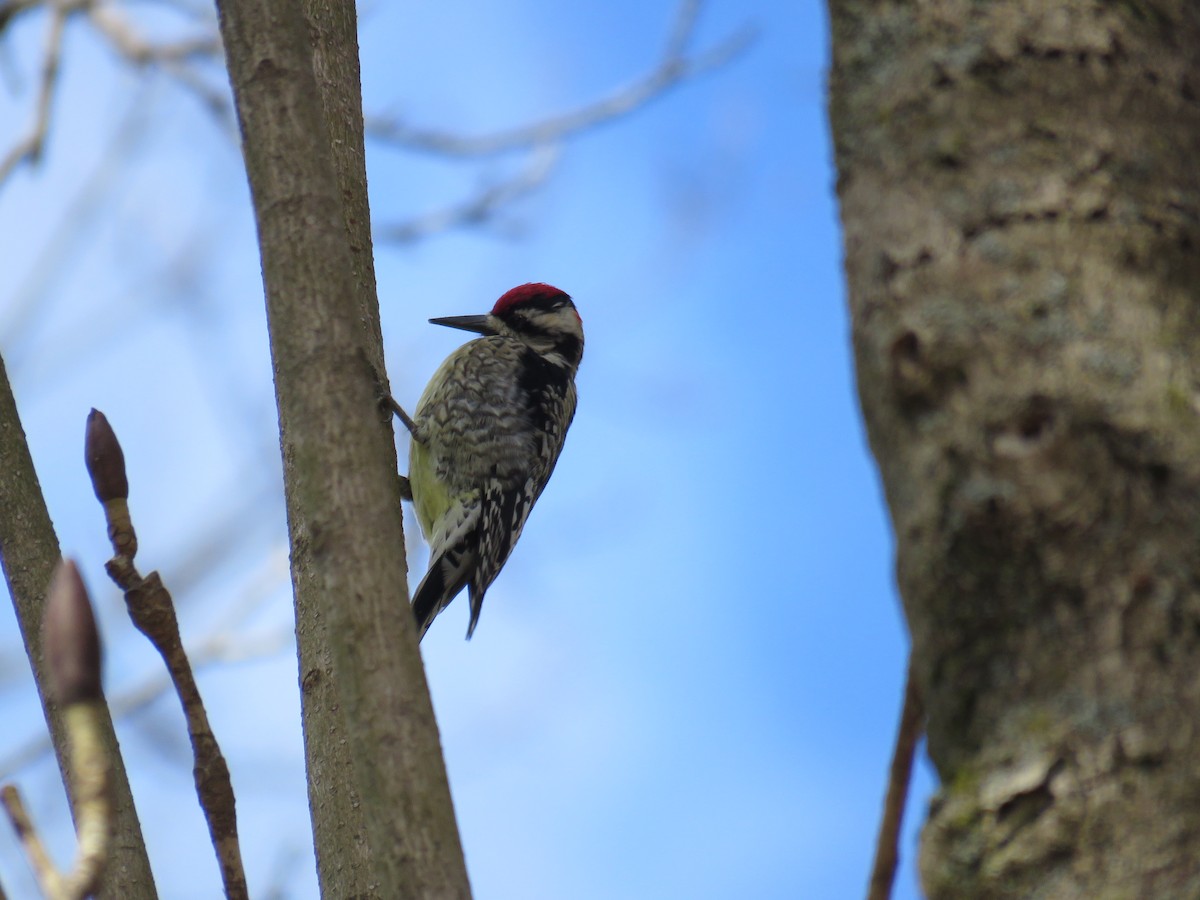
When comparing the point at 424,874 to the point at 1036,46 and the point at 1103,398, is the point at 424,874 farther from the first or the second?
the point at 1036,46

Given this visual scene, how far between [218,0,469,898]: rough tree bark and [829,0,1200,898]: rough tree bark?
0.42m

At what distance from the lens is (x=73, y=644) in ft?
2.65

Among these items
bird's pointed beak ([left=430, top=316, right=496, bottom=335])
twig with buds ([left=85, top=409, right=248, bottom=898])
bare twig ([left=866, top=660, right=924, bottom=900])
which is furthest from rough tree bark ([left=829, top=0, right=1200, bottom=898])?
bird's pointed beak ([left=430, top=316, right=496, bottom=335])

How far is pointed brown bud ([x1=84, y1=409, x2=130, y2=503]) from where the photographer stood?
1099 millimetres

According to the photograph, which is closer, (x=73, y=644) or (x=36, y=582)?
(x=73, y=644)

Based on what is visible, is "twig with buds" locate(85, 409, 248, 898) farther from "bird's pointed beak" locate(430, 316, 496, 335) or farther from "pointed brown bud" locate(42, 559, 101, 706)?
"bird's pointed beak" locate(430, 316, 496, 335)

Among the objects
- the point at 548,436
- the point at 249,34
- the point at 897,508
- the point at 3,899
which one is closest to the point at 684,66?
the point at 548,436

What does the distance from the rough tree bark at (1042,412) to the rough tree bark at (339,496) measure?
418 mm

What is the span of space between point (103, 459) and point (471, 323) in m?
3.50

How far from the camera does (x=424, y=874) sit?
1.06 m

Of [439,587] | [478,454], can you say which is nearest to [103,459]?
[439,587]

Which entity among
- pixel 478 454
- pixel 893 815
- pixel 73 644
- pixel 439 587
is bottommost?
pixel 893 815

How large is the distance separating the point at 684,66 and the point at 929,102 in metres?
4.42

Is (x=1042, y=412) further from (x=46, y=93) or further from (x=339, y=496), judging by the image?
(x=46, y=93)
